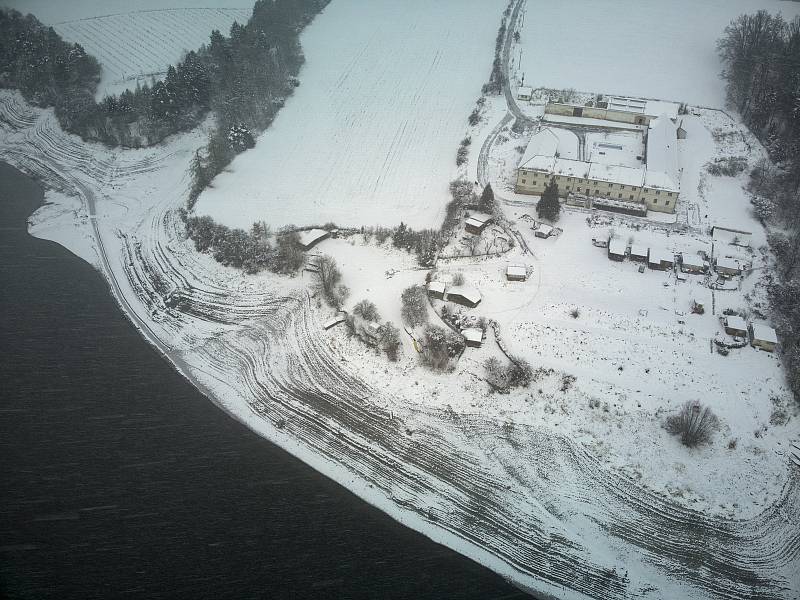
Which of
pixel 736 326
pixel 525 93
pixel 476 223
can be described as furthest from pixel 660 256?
pixel 525 93

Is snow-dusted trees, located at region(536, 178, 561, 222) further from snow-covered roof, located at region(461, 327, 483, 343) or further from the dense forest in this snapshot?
the dense forest

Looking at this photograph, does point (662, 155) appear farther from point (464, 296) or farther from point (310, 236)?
point (310, 236)

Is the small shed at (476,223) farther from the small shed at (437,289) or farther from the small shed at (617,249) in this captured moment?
the small shed at (617,249)

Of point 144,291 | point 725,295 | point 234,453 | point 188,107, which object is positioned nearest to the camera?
point 234,453

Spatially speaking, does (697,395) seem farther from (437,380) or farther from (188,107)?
(188,107)

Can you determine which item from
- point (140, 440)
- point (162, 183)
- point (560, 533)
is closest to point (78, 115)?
point (162, 183)

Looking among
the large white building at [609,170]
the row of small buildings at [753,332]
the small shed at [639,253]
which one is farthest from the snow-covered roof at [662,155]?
the row of small buildings at [753,332]
